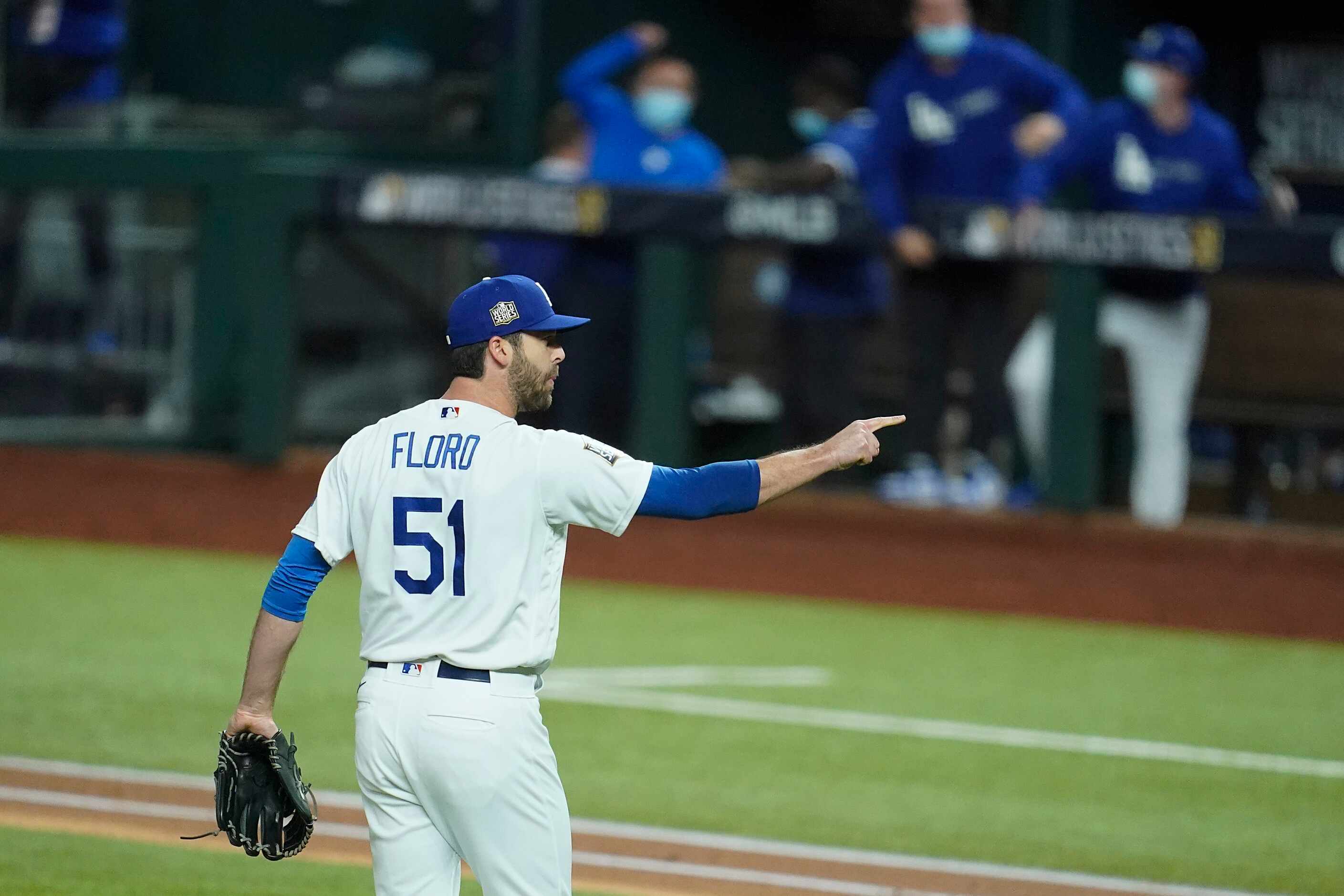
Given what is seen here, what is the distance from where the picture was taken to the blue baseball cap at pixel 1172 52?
32.5 feet

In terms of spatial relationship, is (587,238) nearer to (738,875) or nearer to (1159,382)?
(1159,382)

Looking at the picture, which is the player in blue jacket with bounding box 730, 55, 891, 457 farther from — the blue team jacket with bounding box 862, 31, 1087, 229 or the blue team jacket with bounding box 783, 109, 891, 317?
the blue team jacket with bounding box 862, 31, 1087, 229

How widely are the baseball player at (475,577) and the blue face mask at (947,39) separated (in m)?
6.50

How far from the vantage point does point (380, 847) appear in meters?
3.97

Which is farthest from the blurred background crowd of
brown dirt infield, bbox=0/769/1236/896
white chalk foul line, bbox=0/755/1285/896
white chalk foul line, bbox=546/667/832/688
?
brown dirt infield, bbox=0/769/1236/896

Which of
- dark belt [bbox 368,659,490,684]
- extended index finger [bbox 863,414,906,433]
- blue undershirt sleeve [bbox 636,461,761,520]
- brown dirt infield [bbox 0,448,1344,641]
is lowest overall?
brown dirt infield [bbox 0,448,1344,641]

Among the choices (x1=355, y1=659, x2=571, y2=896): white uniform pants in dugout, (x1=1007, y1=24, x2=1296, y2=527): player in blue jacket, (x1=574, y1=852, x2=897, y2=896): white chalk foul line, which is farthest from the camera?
(x1=1007, y1=24, x2=1296, y2=527): player in blue jacket

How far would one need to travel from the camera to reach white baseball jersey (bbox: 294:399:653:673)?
3949 mm

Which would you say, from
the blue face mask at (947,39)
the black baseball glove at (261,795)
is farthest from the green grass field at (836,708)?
the blue face mask at (947,39)

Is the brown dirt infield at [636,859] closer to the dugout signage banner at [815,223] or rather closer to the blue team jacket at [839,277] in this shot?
the dugout signage banner at [815,223]

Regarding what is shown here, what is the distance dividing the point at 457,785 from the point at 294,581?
54 centimetres

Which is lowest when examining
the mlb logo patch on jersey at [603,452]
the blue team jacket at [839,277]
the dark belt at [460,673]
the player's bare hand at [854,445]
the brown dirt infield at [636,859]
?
the brown dirt infield at [636,859]

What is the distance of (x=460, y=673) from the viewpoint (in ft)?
13.0

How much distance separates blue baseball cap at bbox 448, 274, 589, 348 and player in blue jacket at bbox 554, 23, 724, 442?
6.75m
